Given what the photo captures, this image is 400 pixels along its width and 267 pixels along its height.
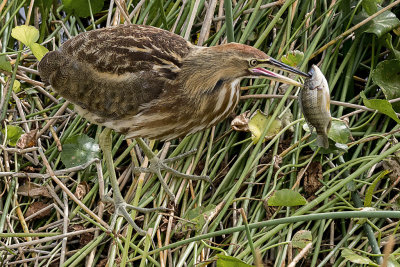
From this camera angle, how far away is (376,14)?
2455 millimetres

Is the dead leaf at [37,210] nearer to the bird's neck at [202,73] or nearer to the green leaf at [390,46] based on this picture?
the bird's neck at [202,73]

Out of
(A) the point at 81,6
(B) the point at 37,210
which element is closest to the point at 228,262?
(B) the point at 37,210

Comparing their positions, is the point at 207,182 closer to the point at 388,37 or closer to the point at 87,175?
the point at 87,175

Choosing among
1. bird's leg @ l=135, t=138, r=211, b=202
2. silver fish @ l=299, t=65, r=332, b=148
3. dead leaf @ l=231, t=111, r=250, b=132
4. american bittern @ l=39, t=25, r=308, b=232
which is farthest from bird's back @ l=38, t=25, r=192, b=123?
silver fish @ l=299, t=65, r=332, b=148

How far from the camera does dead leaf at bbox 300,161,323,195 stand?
2242 millimetres

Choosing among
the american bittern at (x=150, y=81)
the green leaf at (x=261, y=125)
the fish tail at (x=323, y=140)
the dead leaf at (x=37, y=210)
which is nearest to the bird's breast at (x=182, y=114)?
the american bittern at (x=150, y=81)

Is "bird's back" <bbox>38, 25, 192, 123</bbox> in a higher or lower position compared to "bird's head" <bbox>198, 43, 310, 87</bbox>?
lower

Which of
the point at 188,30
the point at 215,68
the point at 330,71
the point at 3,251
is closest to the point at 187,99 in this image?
the point at 215,68

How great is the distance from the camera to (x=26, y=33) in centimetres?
247

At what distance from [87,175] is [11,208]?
1.05 ft

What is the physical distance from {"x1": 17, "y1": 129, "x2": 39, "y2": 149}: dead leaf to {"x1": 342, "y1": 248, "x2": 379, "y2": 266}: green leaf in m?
1.34

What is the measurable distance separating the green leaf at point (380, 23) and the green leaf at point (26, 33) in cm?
131

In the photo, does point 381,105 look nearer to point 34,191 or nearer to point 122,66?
point 122,66

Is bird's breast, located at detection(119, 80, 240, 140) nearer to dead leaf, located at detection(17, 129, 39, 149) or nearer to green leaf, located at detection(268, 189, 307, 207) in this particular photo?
green leaf, located at detection(268, 189, 307, 207)
